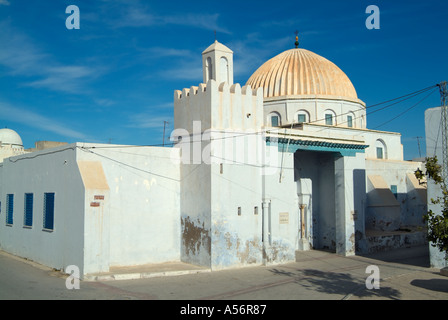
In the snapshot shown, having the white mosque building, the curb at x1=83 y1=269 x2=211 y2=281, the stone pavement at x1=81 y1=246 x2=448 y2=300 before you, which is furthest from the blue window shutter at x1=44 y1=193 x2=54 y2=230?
the curb at x1=83 y1=269 x2=211 y2=281

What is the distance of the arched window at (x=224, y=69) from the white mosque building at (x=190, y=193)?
0.14 feet

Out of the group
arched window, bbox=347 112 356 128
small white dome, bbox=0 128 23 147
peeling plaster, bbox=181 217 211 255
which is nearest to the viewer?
peeling plaster, bbox=181 217 211 255

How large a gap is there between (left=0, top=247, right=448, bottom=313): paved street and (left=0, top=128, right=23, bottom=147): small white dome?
18262 mm

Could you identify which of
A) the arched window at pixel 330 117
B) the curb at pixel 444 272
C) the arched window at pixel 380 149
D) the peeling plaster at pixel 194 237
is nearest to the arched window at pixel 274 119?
the arched window at pixel 330 117

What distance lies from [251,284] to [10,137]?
26548mm

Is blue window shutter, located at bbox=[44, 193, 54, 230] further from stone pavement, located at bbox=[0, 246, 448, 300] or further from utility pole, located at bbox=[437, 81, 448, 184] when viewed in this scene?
utility pole, located at bbox=[437, 81, 448, 184]

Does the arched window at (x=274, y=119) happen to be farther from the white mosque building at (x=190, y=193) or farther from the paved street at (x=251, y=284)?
the paved street at (x=251, y=284)

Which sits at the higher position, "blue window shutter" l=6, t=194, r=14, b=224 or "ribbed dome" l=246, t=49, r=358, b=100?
"ribbed dome" l=246, t=49, r=358, b=100

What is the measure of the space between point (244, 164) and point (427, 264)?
324 inches

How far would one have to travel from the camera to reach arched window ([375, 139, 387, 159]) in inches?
1115

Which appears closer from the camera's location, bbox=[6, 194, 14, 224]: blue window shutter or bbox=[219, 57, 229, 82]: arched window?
bbox=[219, 57, 229, 82]: arched window

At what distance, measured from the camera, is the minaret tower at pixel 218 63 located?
16672mm

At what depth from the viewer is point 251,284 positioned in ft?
42.7
